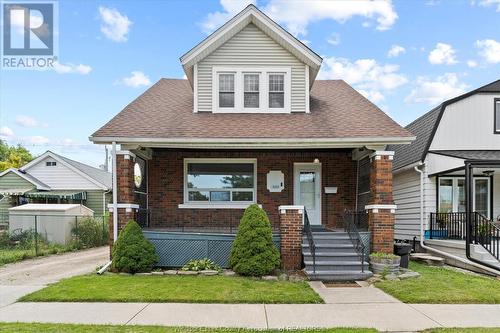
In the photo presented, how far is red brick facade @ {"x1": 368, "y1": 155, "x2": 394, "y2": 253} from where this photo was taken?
9734 mm

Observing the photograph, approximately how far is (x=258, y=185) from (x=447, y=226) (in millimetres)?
6195

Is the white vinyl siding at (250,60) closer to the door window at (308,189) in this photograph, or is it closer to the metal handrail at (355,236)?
the door window at (308,189)

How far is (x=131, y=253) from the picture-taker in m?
8.92

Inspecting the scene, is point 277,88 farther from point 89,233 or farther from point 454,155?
point 89,233

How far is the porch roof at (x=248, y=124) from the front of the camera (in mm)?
9781

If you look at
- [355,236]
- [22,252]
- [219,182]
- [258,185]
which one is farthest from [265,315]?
[22,252]

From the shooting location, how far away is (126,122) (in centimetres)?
1056

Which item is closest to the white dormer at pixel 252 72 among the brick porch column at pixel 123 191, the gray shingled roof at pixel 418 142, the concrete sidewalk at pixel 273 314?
the brick porch column at pixel 123 191

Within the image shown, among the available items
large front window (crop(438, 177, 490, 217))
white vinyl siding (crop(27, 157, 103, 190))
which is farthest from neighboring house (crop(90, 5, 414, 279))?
white vinyl siding (crop(27, 157, 103, 190))

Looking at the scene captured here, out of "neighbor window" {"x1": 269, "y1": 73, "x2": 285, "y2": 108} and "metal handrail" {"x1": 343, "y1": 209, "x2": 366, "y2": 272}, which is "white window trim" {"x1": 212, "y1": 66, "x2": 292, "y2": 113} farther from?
"metal handrail" {"x1": 343, "y1": 209, "x2": 366, "y2": 272}

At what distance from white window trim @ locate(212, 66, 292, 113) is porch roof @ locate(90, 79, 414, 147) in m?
0.25

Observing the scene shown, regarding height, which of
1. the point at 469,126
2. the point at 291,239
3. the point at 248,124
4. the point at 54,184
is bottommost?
the point at 291,239

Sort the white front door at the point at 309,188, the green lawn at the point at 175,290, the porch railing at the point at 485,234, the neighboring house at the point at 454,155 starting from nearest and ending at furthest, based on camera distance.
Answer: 1. the green lawn at the point at 175,290
2. the porch railing at the point at 485,234
3. the white front door at the point at 309,188
4. the neighboring house at the point at 454,155

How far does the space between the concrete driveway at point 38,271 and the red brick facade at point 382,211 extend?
731 cm
